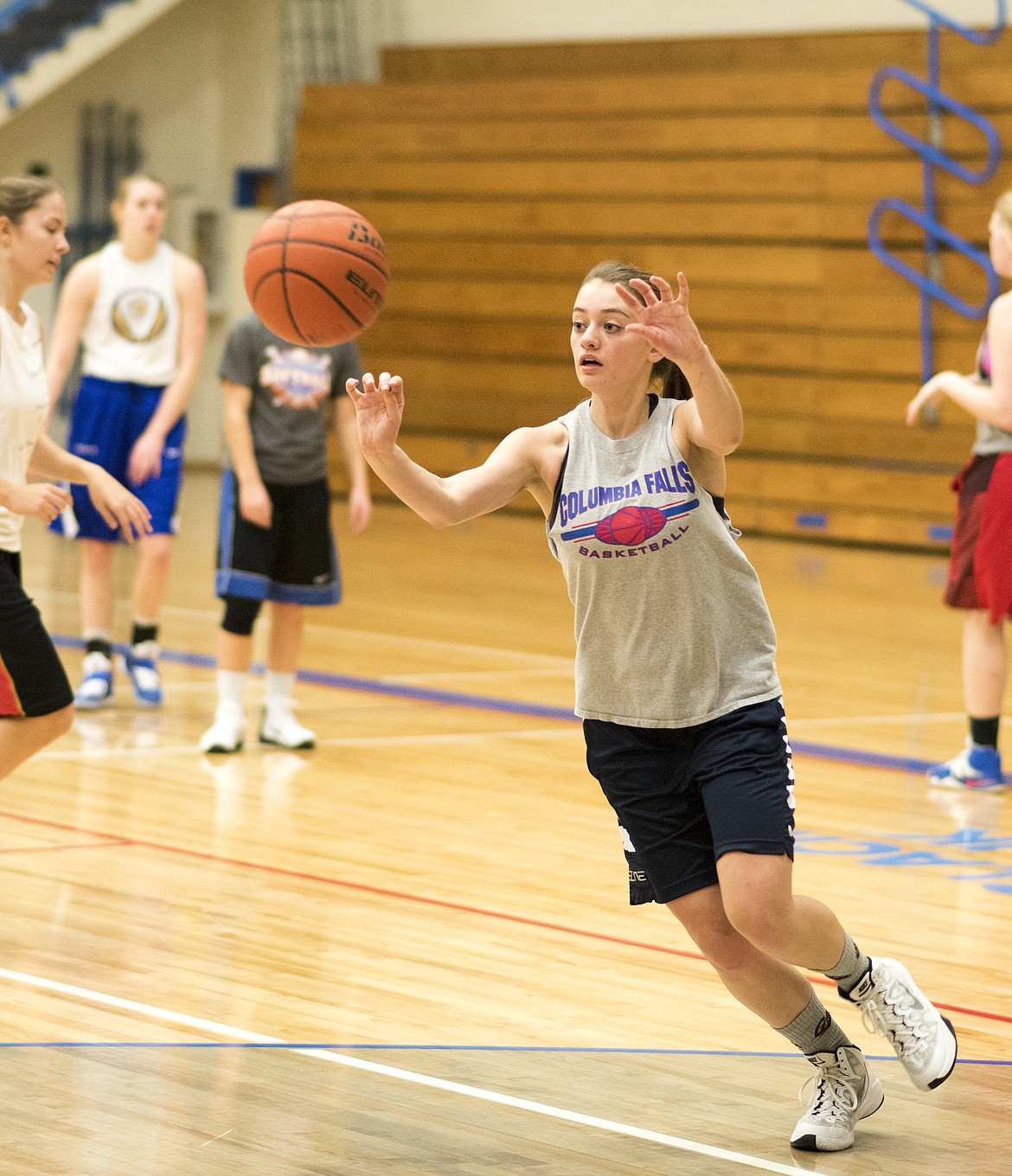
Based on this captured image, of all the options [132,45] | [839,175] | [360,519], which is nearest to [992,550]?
[360,519]

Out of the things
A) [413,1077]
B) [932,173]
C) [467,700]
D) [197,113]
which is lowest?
[467,700]

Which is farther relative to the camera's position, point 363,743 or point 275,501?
point 363,743

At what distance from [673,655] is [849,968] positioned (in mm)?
557

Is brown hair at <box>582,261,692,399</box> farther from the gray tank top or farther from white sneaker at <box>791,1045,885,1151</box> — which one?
white sneaker at <box>791,1045,885,1151</box>

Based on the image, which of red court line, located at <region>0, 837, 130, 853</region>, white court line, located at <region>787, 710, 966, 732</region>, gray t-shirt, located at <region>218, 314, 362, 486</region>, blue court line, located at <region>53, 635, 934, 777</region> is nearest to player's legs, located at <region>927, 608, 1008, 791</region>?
blue court line, located at <region>53, 635, 934, 777</region>

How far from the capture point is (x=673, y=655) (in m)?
3.02

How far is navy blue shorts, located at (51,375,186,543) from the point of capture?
701 cm

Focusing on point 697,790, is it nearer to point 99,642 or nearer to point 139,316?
point 99,642

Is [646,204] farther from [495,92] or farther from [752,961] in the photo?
[752,961]

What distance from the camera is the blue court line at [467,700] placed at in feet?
21.0

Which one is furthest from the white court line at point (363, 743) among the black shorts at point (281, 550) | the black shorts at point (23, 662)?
the black shorts at point (23, 662)

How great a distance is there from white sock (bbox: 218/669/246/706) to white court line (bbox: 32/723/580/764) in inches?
7.3

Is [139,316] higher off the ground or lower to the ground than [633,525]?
higher

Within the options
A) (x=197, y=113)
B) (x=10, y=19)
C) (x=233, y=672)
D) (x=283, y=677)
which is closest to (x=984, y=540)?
(x=283, y=677)
